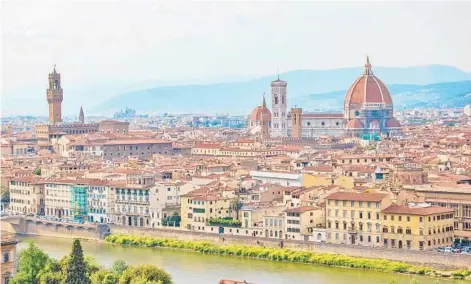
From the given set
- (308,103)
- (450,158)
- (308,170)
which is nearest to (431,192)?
(308,170)

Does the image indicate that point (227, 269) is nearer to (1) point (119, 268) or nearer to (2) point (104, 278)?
(1) point (119, 268)

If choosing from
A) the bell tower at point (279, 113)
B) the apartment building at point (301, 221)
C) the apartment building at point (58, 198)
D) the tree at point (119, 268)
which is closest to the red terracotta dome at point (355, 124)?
the bell tower at point (279, 113)

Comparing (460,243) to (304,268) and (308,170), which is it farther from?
(308,170)

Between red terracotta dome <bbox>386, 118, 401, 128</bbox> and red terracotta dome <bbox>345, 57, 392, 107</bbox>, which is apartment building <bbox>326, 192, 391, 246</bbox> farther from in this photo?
red terracotta dome <bbox>345, 57, 392, 107</bbox>

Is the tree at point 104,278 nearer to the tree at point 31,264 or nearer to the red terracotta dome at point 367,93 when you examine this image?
the tree at point 31,264

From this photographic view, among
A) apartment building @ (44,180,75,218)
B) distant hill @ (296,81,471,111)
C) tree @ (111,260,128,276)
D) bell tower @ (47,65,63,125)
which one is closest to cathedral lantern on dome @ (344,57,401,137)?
bell tower @ (47,65,63,125)
